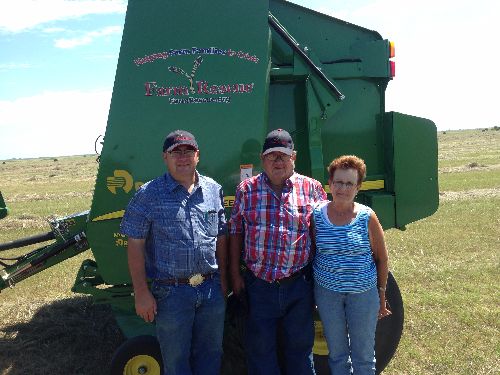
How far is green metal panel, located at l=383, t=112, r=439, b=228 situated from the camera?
4012 mm

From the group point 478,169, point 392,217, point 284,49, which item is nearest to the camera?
point 284,49

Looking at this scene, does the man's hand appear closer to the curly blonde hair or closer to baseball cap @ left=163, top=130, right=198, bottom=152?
baseball cap @ left=163, top=130, right=198, bottom=152

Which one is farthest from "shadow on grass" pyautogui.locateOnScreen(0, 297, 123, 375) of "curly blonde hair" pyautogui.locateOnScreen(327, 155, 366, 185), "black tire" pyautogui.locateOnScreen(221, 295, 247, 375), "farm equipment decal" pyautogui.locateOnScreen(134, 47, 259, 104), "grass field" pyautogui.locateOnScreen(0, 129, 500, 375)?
"curly blonde hair" pyautogui.locateOnScreen(327, 155, 366, 185)

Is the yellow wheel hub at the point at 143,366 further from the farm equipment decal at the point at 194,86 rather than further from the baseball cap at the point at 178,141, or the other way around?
the farm equipment decal at the point at 194,86

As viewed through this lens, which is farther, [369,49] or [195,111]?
[369,49]

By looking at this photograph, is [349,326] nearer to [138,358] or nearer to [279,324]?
[279,324]

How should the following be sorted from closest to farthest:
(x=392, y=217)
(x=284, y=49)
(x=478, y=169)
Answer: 1. (x=284, y=49)
2. (x=392, y=217)
3. (x=478, y=169)

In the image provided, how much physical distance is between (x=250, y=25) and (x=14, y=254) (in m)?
8.01

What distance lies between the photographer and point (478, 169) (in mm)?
23344

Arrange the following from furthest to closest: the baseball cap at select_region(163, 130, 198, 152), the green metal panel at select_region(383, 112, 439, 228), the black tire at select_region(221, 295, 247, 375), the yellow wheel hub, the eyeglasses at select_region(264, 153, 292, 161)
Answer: the black tire at select_region(221, 295, 247, 375)
the green metal panel at select_region(383, 112, 439, 228)
the yellow wheel hub
the eyeglasses at select_region(264, 153, 292, 161)
the baseball cap at select_region(163, 130, 198, 152)

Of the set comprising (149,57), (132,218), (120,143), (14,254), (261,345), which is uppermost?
(149,57)

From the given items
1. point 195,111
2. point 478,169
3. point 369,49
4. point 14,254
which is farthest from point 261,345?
point 478,169

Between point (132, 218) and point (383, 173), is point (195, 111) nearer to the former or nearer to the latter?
point (132, 218)

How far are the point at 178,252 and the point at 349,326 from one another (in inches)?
44.7
